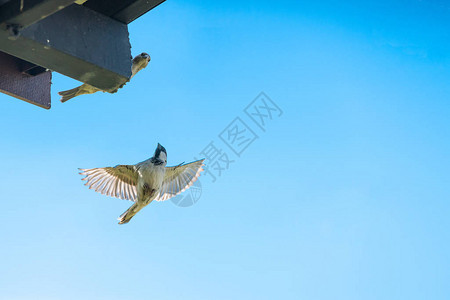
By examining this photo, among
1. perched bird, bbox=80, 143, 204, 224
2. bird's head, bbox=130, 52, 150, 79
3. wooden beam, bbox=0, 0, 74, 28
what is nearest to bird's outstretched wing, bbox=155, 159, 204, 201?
perched bird, bbox=80, 143, 204, 224

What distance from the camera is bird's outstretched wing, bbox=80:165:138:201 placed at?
17.1 ft

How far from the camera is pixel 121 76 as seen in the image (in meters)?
2.13

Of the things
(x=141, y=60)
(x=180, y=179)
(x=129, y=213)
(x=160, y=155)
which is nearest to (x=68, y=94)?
(x=141, y=60)

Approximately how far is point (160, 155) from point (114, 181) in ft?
3.00

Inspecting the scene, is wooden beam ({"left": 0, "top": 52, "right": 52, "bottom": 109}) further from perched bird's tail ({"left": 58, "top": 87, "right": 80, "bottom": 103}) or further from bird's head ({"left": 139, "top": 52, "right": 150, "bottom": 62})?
bird's head ({"left": 139, "top": 52, "right": 150, "bottom": 62})

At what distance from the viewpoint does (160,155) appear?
4.71 meters

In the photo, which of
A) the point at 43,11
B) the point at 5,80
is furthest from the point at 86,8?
the point at 5,80

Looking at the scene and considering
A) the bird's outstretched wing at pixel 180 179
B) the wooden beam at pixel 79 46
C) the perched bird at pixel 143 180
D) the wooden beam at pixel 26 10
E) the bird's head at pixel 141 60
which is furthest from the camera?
the bird's outstretched wing at pixel 180 179

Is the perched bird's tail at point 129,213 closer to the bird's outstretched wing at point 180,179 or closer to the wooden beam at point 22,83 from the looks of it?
the bird's outstretched wing at point 180,179

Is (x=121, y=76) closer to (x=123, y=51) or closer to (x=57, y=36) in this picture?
(x=123, y=51)

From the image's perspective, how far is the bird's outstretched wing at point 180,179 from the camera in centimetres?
560

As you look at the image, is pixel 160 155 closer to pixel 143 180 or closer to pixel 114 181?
pixel 143 180

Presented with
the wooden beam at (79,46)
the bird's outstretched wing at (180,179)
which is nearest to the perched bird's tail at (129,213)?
the bird's outstretched wing at (180,179)

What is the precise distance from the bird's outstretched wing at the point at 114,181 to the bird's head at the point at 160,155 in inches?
19.3
